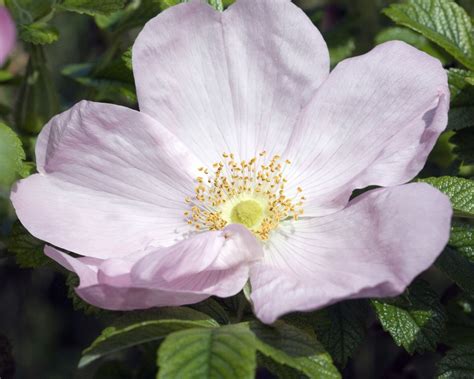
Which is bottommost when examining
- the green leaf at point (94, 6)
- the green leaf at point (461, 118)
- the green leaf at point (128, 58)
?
the green leaf at point (461, 118)

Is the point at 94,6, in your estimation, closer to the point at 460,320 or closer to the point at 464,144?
the point at 464,144

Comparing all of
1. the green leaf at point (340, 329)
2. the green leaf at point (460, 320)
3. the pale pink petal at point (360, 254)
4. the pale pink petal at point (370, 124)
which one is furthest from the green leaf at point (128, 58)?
the green leaf at point (460, 320)

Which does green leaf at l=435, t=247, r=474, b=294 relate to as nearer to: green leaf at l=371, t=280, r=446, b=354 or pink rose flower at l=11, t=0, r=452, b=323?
green leaf at l=371, t=280, r=446, b=354

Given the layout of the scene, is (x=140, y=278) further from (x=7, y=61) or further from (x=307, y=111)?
(x=7, y=61)

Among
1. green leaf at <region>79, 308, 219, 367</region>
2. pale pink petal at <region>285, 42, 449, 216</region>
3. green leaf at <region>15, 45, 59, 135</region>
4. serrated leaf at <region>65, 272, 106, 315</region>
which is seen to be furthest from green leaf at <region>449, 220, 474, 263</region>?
green leaf at <region>15, 45, 59, 135</region>

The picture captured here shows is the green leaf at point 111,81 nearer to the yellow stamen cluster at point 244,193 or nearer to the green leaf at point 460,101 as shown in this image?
the yellow stamen cluster at point 244,193

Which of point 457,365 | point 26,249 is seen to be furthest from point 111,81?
point 457,365
